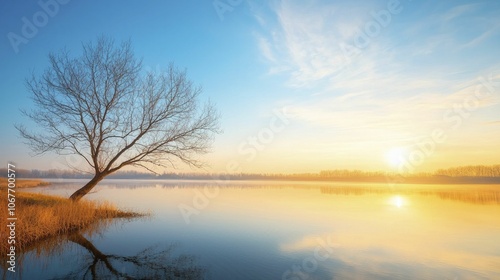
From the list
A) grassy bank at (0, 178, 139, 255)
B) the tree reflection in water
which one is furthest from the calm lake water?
grassy bank at (0, 178, 139, 255)

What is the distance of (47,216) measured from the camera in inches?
496

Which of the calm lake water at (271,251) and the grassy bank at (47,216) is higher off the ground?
the grassy bank at (47,216)

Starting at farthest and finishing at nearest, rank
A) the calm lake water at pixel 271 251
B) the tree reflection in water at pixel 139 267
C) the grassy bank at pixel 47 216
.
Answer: the grassy bank at pixel 47 216 → the calm lake water at pixel 271 251 → the tree reflection in water at pixel 139 267

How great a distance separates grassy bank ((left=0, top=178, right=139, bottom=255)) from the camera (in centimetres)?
1047

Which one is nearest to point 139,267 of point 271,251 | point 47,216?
point 271,251

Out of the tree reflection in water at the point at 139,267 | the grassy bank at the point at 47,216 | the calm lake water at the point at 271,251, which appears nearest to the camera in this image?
the tree reflection in water at the point at 139,267

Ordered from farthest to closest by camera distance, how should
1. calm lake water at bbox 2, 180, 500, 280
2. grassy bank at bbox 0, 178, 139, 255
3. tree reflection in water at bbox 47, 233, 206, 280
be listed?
grassy bank at bbox 0, 178, 139, 255 → calm lake water at bbox 2, 180, 500, 280 → tree reflection in water at bbox 47, 233, 206, 280

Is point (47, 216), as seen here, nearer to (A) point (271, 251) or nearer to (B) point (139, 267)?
(B) point (139, 267)

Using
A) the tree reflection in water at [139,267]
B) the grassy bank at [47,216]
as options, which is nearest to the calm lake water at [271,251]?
the tree reflection in water at [139,267]

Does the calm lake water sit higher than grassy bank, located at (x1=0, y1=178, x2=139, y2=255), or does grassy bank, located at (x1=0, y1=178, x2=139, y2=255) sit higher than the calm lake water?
grassy bank, located at (x1=0, y1=178, x2=139, y2=255)

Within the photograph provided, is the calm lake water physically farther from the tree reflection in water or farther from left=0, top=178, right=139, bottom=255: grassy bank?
left=0, top=178, right=139, bottom=255: grassy bank

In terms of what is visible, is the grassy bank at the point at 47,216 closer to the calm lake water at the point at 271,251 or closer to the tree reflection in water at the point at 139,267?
the calm lake water at the point at 271,251

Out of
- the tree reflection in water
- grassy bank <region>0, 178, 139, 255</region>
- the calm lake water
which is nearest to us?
the tree reflection in water

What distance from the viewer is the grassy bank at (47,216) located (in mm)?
10469
